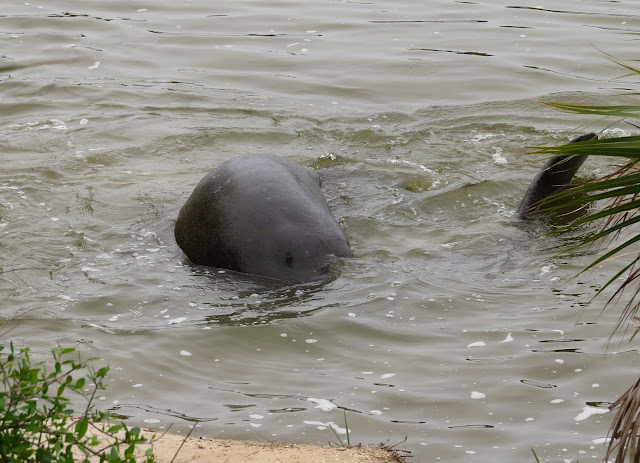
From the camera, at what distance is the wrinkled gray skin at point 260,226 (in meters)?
5.73

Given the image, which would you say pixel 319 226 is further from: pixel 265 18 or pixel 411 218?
pixel 265 18

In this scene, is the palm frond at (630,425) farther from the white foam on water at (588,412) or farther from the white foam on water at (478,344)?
the white foam on water at (478,344)

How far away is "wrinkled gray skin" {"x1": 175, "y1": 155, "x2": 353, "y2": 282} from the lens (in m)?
5.73

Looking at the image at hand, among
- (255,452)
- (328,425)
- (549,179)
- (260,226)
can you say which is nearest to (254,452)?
(255,452)

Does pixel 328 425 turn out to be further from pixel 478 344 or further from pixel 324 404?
pixel 478 344

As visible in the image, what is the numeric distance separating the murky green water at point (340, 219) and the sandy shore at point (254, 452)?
24cm

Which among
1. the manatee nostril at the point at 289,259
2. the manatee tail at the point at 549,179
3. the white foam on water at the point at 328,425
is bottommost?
the white foam on water at the point at 328,425

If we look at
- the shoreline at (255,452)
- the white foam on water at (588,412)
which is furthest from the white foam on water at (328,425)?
the white foam on water at (588,412)

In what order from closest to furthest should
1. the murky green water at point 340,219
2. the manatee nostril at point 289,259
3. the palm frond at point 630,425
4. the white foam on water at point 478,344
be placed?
the palm frond at point 630,425, the murky green water at point 340,219, the white foam on water at point 478,344, the manatee nostril at point 289,259

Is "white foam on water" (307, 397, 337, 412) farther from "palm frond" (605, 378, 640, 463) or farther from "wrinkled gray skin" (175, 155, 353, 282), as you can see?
"palm frond" (605, 378, 640, 463)

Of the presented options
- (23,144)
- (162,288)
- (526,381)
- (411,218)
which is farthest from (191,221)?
(23,144)

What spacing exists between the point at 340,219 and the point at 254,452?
10.3 ft

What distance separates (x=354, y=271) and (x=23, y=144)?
4.20 meters

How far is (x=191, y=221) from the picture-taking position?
20.2ft
